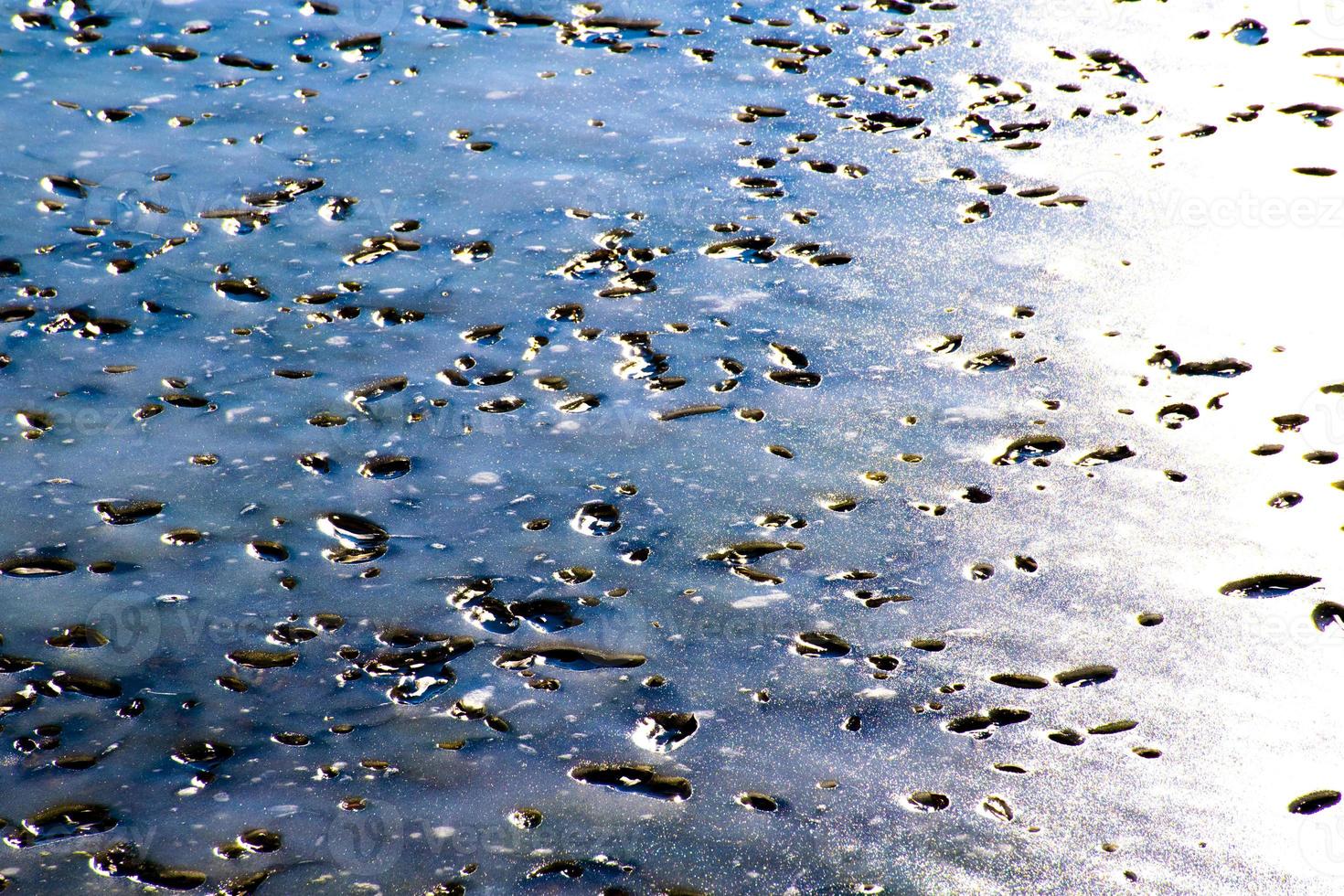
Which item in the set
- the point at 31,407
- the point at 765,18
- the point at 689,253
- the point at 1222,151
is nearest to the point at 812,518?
the point at 689,253

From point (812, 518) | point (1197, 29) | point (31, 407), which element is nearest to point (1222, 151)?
point (1197, 29)

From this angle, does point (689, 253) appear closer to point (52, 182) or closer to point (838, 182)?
point (838, 182)

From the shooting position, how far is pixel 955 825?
158cm

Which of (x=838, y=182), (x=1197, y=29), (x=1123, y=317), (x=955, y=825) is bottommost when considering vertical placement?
(x=955, y=825)

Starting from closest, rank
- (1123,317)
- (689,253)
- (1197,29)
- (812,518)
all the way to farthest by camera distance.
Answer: (812,518), (1123,317), (689,253), (1197,29)


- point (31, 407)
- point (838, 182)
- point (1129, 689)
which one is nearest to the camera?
point (1129, 689)

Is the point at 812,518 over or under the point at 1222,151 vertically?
under

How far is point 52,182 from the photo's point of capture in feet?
9.34

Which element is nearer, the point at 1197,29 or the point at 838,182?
the point at 838,182

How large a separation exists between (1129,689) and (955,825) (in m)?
0.41

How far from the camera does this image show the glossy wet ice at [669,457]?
1604mm

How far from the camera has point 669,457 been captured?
2.19 m

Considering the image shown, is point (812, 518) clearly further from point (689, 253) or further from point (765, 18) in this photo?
point (765, 18)

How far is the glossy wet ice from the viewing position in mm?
1604
